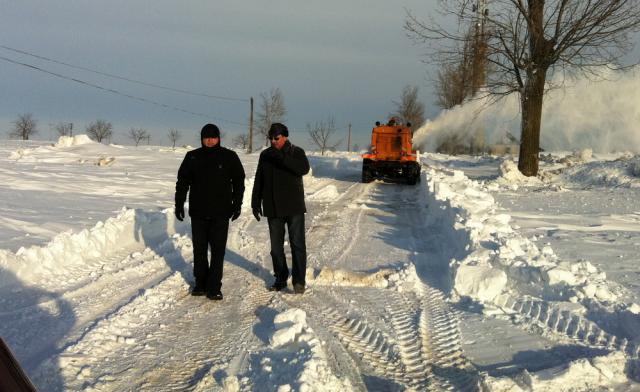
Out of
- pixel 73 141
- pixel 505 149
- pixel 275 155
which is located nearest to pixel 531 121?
pixel 275 155

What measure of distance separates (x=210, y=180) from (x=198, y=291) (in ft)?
3.87

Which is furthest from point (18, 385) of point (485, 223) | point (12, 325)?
point (485, 223)

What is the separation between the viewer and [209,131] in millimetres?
5828

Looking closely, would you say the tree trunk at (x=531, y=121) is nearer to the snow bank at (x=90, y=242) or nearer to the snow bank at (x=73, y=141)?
the snow bank at (x=90, y=242)

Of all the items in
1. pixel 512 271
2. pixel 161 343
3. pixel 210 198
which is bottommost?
pixel 161 343

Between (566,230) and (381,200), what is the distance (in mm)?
5913

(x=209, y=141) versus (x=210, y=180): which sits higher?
(x=209, y=141)

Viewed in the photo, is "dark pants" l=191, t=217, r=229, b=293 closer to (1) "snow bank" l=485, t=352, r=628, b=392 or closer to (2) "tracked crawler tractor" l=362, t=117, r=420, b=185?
(1) "snow bank" l=485, t=352, r=628, b=392

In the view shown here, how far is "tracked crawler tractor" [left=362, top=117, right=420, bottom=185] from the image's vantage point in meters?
19.6

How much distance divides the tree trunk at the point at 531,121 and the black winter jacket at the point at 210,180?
1441 cm

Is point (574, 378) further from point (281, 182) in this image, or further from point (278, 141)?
point (278, 141)

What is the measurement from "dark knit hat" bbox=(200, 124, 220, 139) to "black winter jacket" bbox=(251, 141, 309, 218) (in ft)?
1.88

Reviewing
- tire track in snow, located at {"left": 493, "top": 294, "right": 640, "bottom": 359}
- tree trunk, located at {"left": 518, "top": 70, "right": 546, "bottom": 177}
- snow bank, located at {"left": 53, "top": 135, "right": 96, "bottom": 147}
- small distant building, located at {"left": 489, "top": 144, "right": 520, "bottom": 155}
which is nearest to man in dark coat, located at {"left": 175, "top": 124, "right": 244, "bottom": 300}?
tire track in snow, located at {"left": 493, "top": 294, "right": 640, "bottom": 359}

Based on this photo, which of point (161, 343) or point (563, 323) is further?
point (563, 323)
